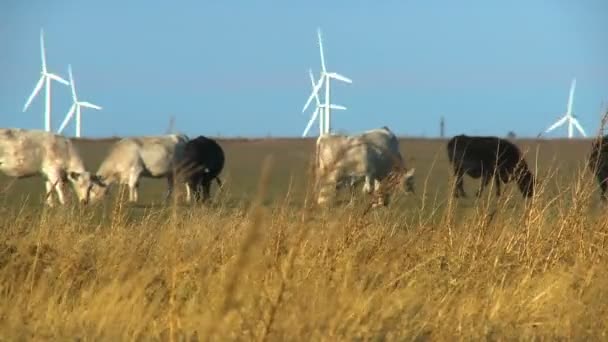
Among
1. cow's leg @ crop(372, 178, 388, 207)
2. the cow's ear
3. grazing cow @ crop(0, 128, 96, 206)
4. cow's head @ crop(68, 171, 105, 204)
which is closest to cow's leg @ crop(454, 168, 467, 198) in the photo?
cow's leg @ crop(372, 178, 388, 207)

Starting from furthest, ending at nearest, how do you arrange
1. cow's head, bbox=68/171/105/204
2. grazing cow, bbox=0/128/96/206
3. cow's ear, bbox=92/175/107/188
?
grazing cow, bbox=0/128/96/206 < cow's ear, bbox=92/175/107/188 < cow's head, bbox=68/171/105/204

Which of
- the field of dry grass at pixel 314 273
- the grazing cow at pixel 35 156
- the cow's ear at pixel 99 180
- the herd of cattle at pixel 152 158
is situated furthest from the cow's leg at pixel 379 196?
the grazing cow at pixel 35 156

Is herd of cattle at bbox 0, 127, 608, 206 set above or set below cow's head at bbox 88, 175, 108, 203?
above

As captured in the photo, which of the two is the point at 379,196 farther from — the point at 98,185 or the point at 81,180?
the point at 81,180

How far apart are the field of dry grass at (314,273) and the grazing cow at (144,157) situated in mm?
16293

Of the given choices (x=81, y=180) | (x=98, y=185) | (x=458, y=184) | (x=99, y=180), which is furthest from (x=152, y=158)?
(x=458, y=184)

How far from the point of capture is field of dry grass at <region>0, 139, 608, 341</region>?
5129 millimetres

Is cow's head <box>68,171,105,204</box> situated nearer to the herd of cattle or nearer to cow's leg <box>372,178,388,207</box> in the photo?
the herd of cattle

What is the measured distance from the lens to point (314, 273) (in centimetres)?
612

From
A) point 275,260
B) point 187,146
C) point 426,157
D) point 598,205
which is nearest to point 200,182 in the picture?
point 187,146

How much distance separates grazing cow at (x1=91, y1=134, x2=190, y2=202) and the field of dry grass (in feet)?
53.5

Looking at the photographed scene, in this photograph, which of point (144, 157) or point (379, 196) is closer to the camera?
point (379, 196)

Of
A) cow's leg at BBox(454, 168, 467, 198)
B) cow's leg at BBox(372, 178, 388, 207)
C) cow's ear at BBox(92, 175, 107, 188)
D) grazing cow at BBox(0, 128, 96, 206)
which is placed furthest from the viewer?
grazing cow at BBox(0, 128, 96, 206)

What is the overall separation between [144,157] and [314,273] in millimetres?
19696
